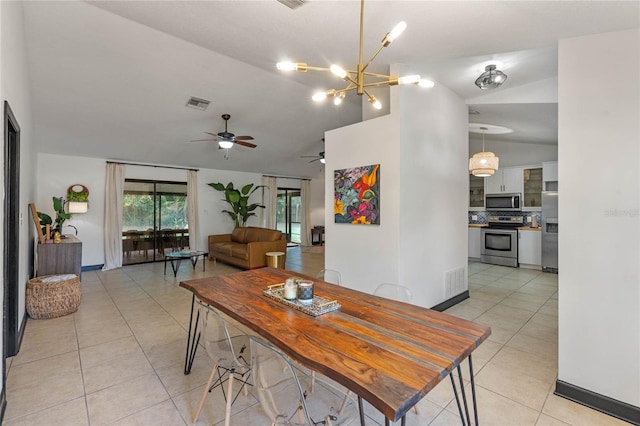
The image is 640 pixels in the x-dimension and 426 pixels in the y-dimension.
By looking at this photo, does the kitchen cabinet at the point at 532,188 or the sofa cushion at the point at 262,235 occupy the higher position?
the kitchen cabinet at the point at 532,188

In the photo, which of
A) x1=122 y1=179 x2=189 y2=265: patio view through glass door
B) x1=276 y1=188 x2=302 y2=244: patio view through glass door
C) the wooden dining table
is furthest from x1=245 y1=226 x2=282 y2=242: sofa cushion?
the wooden dining table

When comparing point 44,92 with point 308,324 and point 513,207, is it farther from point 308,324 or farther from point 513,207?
point 513,207

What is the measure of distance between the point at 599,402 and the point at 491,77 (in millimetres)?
3094

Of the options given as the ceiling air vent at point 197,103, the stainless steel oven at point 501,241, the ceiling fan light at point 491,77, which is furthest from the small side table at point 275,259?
the stainless steel oven at point 501,241

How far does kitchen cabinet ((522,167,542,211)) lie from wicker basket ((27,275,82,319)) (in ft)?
27.9

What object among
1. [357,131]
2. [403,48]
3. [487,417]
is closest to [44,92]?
[357,131]

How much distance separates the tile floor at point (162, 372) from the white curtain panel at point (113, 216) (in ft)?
7.88

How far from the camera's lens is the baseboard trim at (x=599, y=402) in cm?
187

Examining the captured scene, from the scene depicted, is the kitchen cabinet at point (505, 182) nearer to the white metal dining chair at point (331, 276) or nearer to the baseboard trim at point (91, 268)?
the white metal dining chair at point (331, 276)

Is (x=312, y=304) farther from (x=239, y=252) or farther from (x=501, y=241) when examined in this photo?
(x=501, y=241)

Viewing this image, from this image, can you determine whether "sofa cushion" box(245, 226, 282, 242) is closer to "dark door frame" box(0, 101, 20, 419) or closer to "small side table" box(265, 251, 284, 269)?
"small side table" box(265, 251, 284, 269)

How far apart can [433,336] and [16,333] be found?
12.3 feet

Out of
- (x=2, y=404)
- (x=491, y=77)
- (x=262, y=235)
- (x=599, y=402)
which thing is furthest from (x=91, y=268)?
(x=599, y=402)

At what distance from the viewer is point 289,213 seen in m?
10.4
